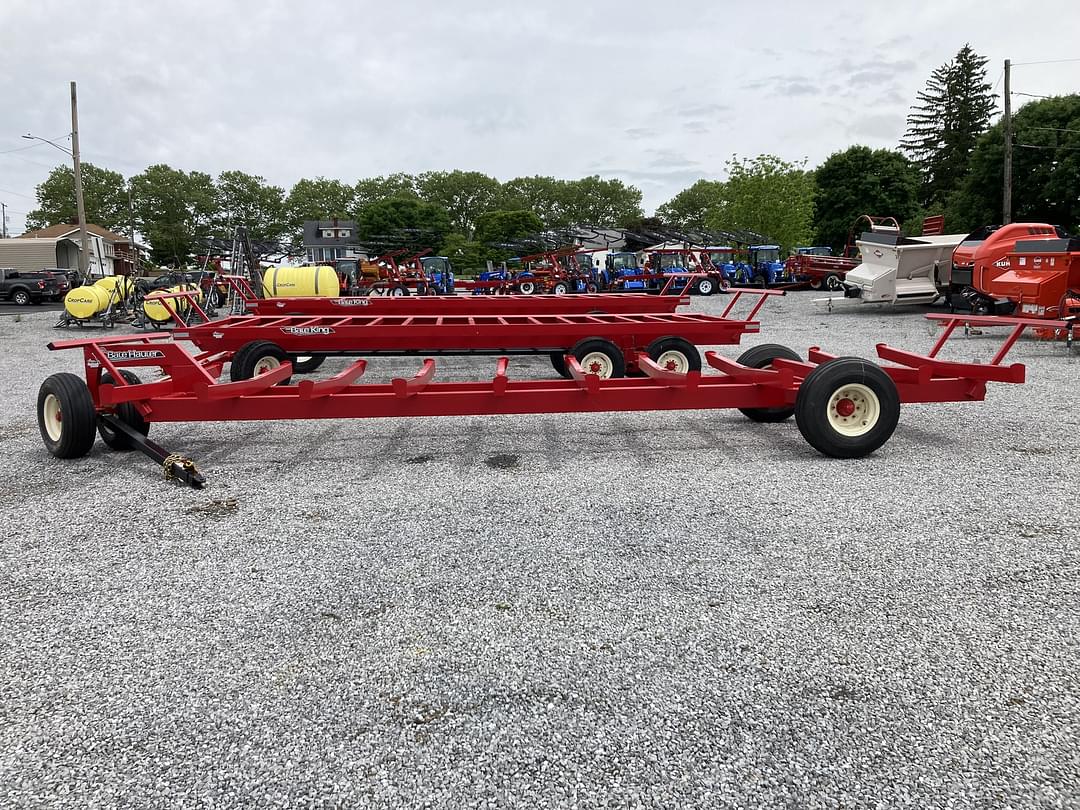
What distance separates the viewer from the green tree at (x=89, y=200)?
89.4m

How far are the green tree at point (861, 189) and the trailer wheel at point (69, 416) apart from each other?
58.3m

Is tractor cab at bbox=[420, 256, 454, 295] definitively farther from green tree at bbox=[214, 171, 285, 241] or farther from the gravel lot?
green tree at bbox=[214, 171, 285, 241]

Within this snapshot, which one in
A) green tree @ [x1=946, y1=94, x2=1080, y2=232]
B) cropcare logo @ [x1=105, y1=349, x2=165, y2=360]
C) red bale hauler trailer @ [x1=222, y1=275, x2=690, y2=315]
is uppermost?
green tree @ [x1=946, y1=94, x2=1080, y2=232]

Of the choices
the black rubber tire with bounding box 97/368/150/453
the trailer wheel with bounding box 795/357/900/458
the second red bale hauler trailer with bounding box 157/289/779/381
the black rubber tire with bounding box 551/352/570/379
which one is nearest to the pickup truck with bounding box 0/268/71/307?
the second red bale hauler trailer with bounding box 157/289/779/381

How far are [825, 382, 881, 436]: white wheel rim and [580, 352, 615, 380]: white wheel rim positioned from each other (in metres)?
3.46

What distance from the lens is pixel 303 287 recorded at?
16.5m

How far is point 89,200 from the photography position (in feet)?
292

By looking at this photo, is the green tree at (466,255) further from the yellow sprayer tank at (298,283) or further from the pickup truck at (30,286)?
the yellow sprayer tank at (298,283)

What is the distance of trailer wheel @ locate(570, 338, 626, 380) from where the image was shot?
342 inches

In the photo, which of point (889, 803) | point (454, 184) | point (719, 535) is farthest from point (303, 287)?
point (454, 184)

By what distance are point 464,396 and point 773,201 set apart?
161 ft

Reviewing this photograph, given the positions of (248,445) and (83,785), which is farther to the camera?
(248,445)

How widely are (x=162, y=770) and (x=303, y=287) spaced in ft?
50.5

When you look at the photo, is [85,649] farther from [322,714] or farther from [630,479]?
[630,479]
